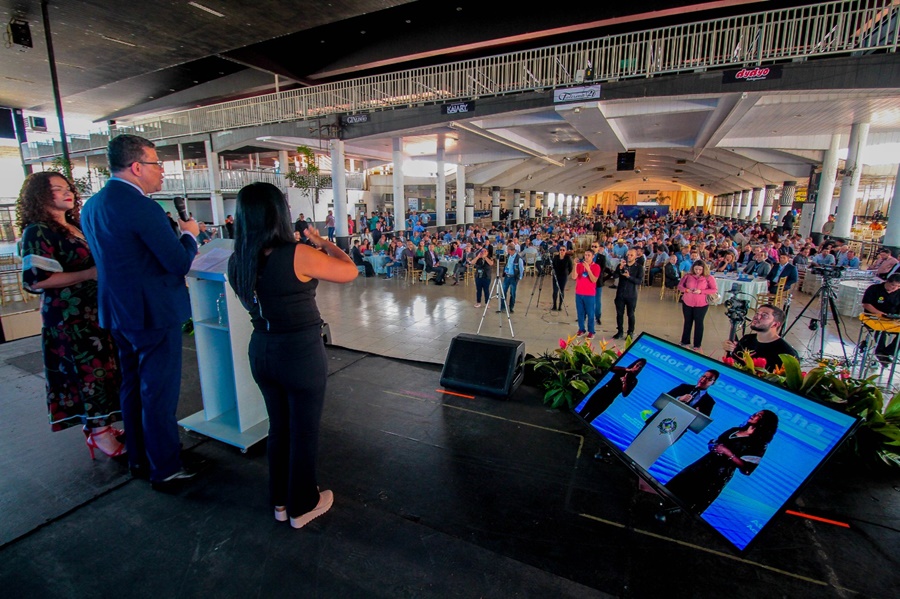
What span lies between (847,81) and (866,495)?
37.4 feet

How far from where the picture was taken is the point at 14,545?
7.66ft

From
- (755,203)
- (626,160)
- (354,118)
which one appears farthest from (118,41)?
(755,203)

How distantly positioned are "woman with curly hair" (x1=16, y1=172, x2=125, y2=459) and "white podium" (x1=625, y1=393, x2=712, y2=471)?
11.7ft

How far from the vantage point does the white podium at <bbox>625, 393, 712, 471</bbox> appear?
7.22ft

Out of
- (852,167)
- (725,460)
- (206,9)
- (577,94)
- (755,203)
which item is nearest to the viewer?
(725,460)

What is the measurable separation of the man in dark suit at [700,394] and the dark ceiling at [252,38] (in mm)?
5270

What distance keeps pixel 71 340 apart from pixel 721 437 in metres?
4.04

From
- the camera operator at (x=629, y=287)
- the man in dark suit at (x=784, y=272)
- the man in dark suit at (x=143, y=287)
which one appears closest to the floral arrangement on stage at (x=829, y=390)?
the man in dark suit at (x=143, y=287)

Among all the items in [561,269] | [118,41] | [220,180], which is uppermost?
[118,41]

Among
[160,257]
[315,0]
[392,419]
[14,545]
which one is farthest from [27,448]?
[315,0]

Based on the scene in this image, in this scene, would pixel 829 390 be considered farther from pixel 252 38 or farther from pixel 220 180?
pixel 220 180

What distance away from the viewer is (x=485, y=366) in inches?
165

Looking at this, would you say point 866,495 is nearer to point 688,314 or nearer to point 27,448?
point 688,314

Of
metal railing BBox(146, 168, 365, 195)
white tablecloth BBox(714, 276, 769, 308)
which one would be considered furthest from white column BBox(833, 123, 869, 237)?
metal railing BBox(146, 168, 365, 195)
